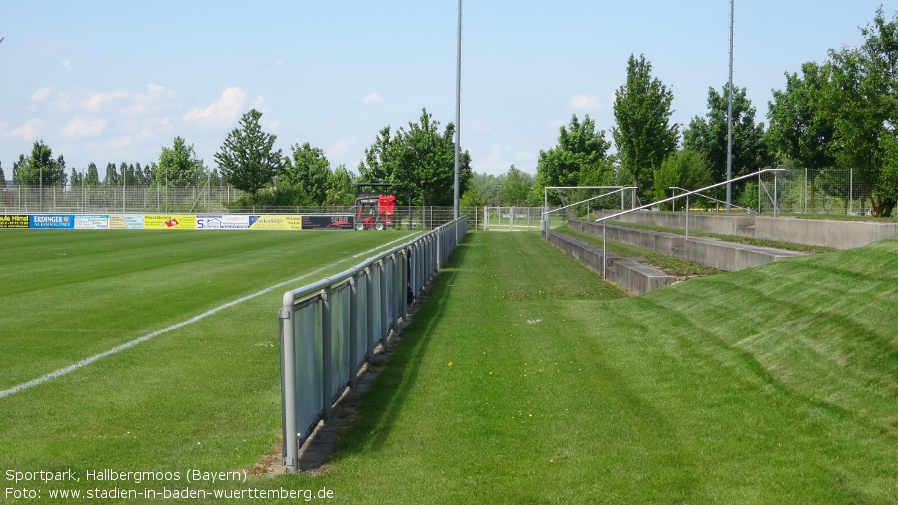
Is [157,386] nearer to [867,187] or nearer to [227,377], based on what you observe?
[227,377]

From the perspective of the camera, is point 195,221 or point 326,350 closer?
point 326,350

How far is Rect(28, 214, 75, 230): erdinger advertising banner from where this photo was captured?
207 feet

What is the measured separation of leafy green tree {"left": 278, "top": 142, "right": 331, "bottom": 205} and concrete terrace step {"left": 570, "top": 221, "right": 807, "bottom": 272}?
201 feet

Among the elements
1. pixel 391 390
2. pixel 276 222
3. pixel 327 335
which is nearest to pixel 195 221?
pixel 276 222

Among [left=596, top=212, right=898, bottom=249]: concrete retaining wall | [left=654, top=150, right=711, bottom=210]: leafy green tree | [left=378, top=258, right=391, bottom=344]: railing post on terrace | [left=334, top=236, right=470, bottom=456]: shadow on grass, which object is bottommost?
[left=334, top=236, right=470, bottom=456]: shadow on grass

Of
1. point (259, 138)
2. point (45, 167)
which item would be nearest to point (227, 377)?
point (259, 138)

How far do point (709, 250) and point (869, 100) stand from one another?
47.2 feet

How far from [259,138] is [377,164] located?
35.2 ft

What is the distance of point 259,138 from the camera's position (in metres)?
83.1

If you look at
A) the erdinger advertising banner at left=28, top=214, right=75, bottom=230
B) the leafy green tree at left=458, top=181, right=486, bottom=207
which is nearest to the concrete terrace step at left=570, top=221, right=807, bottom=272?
the erdinger advertising banner at left=28, top=214, right=75, bottom=230

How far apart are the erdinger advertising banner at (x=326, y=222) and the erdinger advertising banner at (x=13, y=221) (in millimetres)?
17892

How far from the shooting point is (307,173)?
91625 mm

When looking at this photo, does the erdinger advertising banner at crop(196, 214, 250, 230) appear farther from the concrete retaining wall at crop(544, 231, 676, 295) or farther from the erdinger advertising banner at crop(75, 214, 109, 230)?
the concrete retaining wall at crop(544, 231, 676, 295)

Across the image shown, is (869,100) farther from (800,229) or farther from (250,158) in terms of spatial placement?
(250,158)
